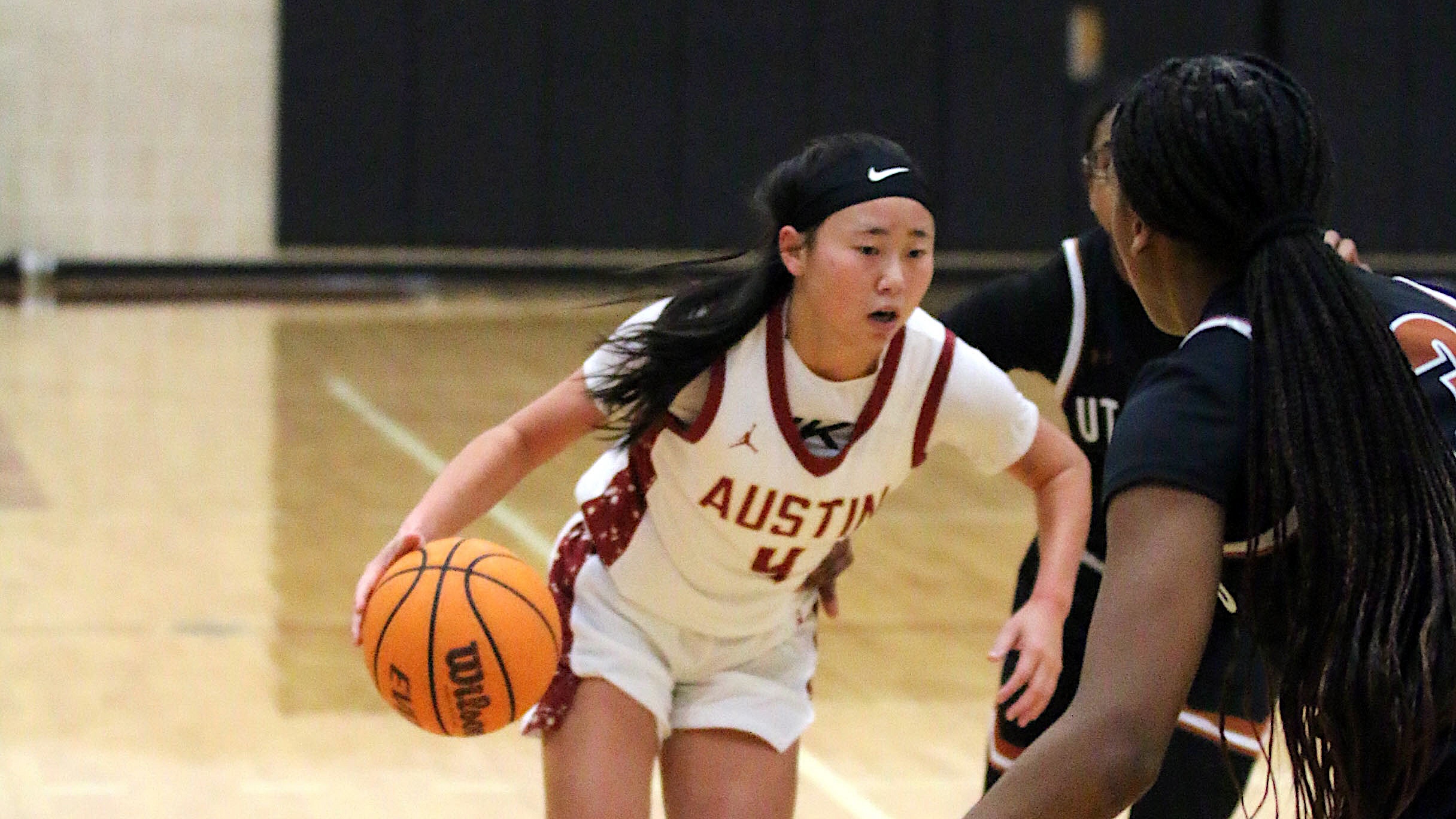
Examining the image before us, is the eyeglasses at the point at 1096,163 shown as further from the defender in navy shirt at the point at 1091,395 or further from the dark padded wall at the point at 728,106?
the dark padded wall at the point at 728,106

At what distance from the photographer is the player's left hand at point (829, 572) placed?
3279mm

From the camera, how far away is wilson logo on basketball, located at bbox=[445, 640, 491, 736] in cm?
290

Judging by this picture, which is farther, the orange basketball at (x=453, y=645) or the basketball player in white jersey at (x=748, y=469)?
the basketball player in white jersey at (x=748, y=469)

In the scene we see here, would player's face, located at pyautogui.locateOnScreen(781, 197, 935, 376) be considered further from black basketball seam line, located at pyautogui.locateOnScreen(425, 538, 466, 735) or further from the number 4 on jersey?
black basketball seam line, located at pyautogui.locateOnScreen(425, 538, 466, 735)

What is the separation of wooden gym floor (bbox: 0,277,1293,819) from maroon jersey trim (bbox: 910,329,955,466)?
1.39m

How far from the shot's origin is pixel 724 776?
316cm

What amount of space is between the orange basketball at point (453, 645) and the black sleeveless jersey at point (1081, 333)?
98 cm

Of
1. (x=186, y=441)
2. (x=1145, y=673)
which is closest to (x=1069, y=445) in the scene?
(x=1145, y=673)

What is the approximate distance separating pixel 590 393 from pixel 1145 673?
5.13 feet

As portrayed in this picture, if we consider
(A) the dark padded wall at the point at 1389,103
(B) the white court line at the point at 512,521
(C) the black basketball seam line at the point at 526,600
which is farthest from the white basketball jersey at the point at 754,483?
(A) the dark padded wall at the point at 1389,103

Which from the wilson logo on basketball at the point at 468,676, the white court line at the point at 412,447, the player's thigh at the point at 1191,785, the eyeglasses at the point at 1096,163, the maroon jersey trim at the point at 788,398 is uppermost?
the eyeglasses at the point at 1096,163

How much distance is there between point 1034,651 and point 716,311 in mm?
725

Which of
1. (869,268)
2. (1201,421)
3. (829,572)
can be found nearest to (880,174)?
Result: (869,268)

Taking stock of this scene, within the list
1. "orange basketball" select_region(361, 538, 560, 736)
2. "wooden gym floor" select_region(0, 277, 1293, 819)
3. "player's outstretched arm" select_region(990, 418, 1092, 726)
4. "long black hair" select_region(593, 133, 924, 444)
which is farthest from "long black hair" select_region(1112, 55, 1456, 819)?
"wooden gym floor" select_region(0, 277, 1293, 819)
